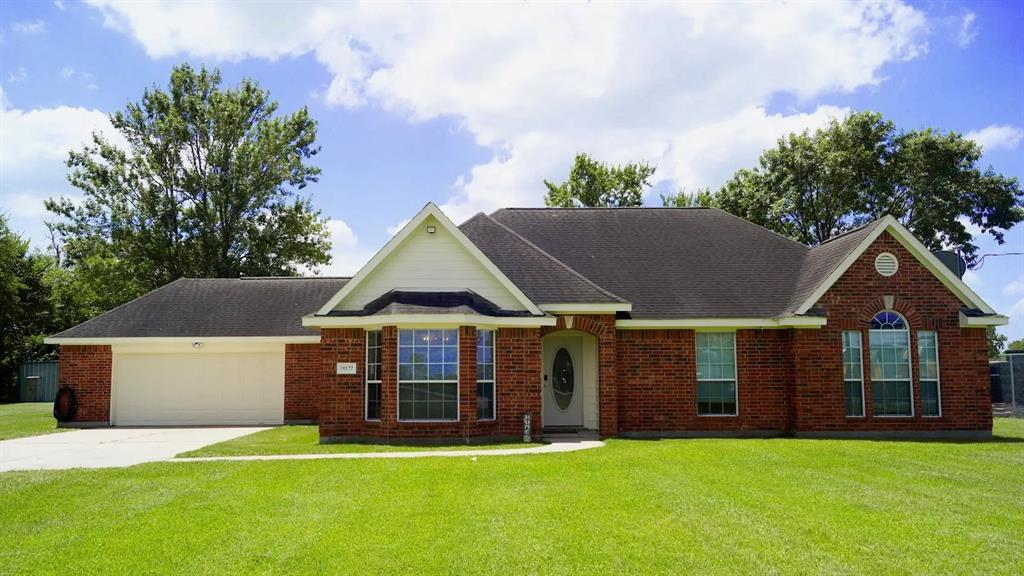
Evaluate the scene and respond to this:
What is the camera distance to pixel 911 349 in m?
17.3

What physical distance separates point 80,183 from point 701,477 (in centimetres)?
3559

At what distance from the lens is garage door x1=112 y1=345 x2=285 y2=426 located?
21875mm

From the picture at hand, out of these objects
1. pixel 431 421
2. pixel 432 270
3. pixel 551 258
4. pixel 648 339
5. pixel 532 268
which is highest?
pixel 551 258

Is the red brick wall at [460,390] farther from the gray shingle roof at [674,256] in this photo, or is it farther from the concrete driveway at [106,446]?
the concrete driveway at [106,446]

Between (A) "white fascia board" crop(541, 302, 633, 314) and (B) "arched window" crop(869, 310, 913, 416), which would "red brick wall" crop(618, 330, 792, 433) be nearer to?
(A) "white fascia board" crop(541, 302, 633, 314)

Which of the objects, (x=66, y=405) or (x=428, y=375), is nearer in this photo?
(x=428, y=375)

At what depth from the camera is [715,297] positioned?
Result: 18.3 meters

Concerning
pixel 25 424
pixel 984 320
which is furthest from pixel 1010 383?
pixel 25 424

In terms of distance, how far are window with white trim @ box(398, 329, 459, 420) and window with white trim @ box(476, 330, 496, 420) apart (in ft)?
1.71

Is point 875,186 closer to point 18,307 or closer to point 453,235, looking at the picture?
point 453,235

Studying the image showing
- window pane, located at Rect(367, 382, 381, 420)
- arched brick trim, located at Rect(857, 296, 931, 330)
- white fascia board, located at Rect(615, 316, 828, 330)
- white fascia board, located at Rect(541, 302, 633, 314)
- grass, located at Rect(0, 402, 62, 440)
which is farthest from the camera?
grass, located at Rect(0, 402, 62, 440)

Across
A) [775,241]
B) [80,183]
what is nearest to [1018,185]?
[775,241]

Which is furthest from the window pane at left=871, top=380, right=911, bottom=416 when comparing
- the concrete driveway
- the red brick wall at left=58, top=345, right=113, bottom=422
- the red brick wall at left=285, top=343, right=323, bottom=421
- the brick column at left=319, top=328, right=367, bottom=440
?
the red brick wall at left=58, top=345, right=113, bottom=422

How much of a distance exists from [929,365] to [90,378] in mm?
22461
